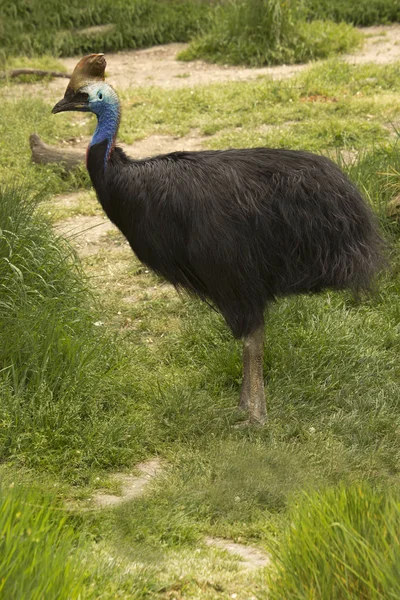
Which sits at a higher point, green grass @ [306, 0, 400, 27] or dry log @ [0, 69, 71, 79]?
dry log @ [0, 69, 71, 79]

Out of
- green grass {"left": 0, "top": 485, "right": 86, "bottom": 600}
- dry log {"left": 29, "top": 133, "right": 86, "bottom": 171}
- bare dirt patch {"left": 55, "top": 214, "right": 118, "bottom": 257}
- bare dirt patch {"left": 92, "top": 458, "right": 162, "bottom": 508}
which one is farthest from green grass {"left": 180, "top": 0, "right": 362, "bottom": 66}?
green grass {"left": 0, "top": 485, "right": 86, "bottom": 600}

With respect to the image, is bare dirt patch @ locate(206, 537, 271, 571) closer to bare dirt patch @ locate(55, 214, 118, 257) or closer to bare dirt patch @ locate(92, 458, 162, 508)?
bare dirt patch @ locate(92, 458, 162, 508)

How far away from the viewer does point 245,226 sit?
4938 millimetres

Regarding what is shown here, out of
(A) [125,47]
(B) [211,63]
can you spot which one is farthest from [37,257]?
(A) [125,47]

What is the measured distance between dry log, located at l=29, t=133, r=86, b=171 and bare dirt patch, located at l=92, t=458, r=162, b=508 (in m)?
4.30

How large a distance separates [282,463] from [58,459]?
3.39 feet

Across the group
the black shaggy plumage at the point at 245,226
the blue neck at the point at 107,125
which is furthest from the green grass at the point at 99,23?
the black shaggy plumage at the point at 245,226

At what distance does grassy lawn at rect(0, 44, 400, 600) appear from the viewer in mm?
3340

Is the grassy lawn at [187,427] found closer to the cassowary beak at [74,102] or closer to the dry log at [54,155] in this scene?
the cassowary beak at [74,102]

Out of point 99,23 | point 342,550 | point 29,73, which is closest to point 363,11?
point 99,23

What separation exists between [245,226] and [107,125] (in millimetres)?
882

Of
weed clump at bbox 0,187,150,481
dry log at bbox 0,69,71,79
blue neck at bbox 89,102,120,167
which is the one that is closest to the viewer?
weed clump at bbox 0,187,150,481

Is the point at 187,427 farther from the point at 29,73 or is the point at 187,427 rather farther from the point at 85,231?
the point at 29,73

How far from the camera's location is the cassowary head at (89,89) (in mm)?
5160
